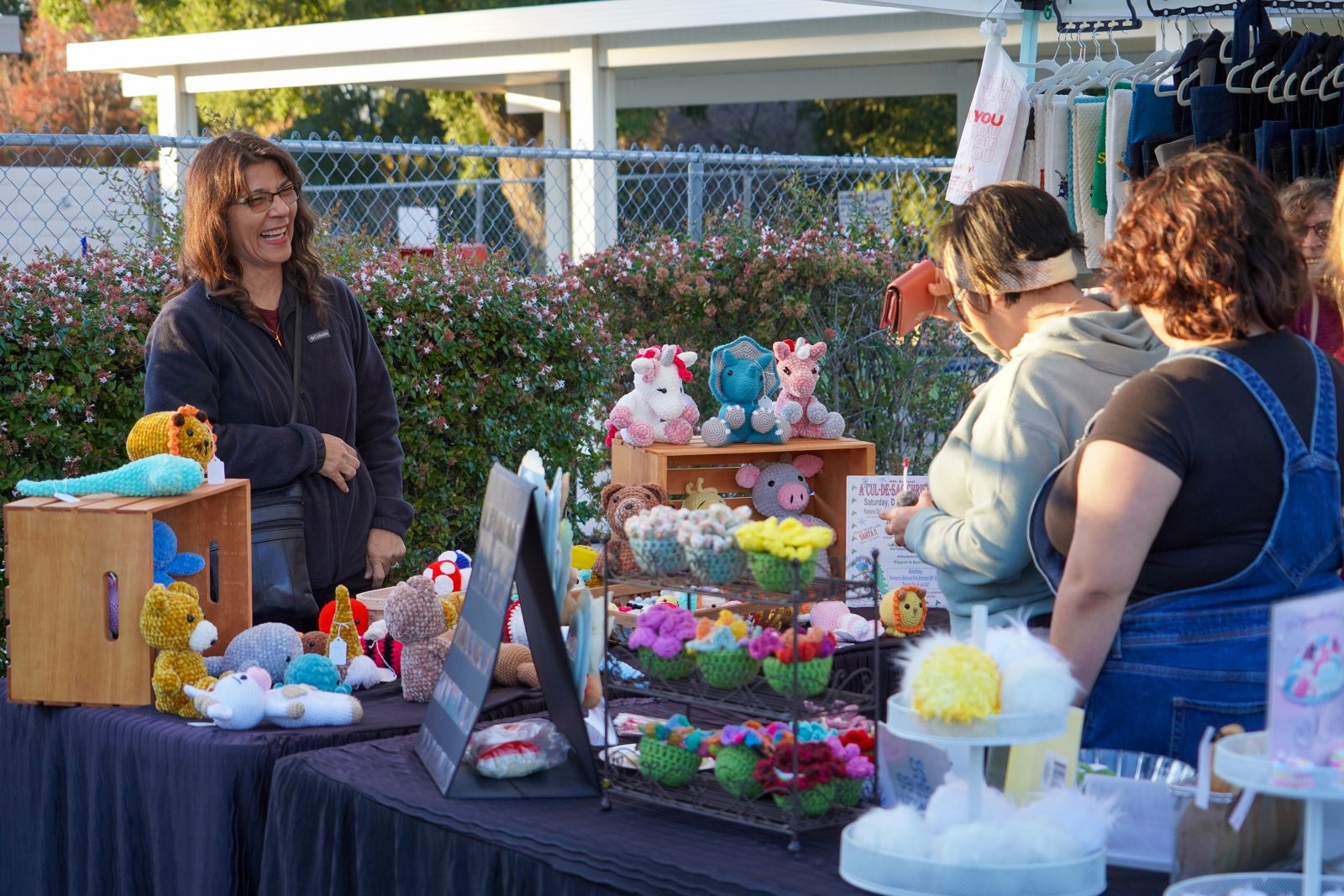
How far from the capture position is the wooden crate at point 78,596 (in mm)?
2383

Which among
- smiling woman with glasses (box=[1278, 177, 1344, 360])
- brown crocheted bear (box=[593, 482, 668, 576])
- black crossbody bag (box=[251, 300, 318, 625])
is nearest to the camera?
black crossbody bag (box=[251, 300, 318, 625])

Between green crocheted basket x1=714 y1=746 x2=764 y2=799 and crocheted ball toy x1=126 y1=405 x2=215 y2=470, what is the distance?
1.24 m

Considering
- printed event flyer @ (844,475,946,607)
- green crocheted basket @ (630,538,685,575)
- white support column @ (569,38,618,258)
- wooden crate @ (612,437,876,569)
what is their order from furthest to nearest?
white support column @ (569,38,618,258), wooden crate @ (612,437,876,569), printed event flyer @ (844,475,946,607), green crocheted basket @ (630,538,685,575)

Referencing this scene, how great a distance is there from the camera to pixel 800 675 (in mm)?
1746

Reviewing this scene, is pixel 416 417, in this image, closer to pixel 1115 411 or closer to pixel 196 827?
pixel 196 827

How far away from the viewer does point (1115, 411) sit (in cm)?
170

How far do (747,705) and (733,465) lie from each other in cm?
205

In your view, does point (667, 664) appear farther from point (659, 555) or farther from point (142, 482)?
point (142, 482)

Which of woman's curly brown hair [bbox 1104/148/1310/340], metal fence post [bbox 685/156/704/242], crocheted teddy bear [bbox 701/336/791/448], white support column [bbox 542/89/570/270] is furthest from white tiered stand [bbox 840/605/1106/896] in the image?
white support column [bbox 542/89/570/270]

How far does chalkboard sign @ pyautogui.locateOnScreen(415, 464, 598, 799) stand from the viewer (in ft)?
6.37

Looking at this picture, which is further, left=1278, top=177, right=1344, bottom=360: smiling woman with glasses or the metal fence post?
the metal fence post

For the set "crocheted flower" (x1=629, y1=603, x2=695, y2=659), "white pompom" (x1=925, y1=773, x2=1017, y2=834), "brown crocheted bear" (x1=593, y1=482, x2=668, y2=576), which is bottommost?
"white pompom" (x1=925, y1=773, x2=1017, y2=834)

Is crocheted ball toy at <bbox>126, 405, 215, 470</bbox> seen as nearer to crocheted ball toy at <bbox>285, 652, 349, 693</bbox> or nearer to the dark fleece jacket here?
the dark fleece jacket

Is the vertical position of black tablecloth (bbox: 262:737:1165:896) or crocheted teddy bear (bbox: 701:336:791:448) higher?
crocheted teddy bear (bbox: 701:336:791:448)
